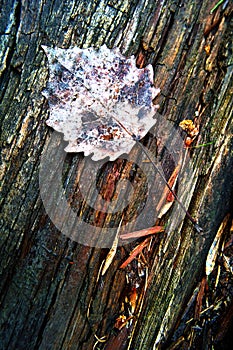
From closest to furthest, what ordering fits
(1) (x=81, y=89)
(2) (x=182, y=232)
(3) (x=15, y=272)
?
(1) (x=81, y=89) < (3) (x=15, y=272) < (2) (x=182, y=232)

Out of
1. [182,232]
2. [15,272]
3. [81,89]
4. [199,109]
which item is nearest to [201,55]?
[199,109]

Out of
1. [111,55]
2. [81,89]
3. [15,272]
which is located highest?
[111,55]

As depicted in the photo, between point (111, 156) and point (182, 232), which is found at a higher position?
point (111, 156)

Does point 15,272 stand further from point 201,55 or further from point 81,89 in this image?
point 201,55

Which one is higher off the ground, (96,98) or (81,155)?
(96,98)
